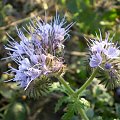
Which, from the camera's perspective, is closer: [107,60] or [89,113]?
[107,60]

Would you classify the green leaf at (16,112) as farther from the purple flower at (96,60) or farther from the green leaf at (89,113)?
the purple flower at (96,60)

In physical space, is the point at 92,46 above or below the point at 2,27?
below

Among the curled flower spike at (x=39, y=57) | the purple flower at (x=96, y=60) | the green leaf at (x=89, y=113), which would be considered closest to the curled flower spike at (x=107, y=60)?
the purple flower at (x=96, y=60)

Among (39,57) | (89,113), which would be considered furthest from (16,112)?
(39,57)

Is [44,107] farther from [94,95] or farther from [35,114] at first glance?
[94,95]

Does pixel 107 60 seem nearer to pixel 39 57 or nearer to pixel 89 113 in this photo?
pixel 39 57

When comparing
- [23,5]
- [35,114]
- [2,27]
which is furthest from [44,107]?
→ [23,5]

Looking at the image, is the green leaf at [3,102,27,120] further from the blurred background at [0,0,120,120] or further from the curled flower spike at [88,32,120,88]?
the curled flower spike at [88,32,120,88]
